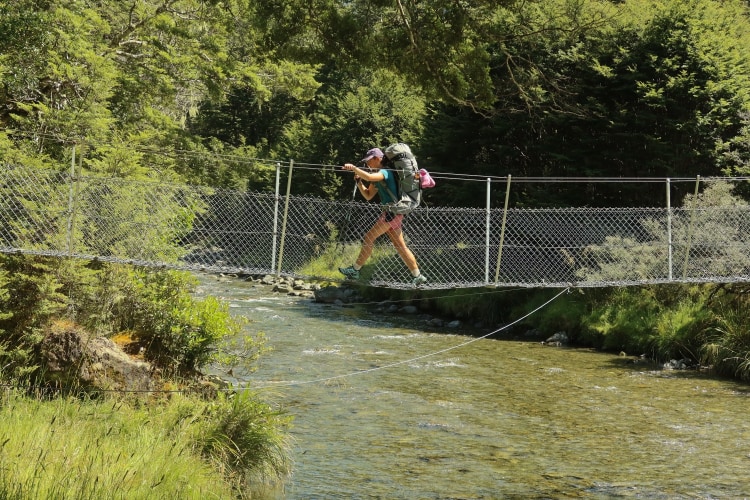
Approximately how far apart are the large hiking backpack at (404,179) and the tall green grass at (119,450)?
6.86 ft

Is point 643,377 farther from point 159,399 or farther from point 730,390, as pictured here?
point 159,399

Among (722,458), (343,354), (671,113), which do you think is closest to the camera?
(722,458)

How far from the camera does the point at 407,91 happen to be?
47.6 ft

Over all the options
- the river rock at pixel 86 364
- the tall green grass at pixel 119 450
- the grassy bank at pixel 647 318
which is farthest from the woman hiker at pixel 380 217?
the grassy bank at pixel 647 318

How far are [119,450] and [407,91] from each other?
10415mm

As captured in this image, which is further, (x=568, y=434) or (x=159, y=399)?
(x=568, y=434)

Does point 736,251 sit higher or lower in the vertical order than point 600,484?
higher

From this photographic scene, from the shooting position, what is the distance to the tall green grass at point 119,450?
4.36m

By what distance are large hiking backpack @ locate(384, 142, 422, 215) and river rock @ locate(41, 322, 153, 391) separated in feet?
9.65

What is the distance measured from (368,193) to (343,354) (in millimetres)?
6374

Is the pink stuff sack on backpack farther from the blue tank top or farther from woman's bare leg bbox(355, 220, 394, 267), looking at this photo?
woman's bare leg bbox(355, 220, 394, 267)

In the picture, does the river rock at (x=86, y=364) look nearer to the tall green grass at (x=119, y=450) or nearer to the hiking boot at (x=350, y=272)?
the tall green grass at (x=119, y=450)

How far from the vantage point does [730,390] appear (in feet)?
35.1

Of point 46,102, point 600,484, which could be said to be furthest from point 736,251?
point 46,102
